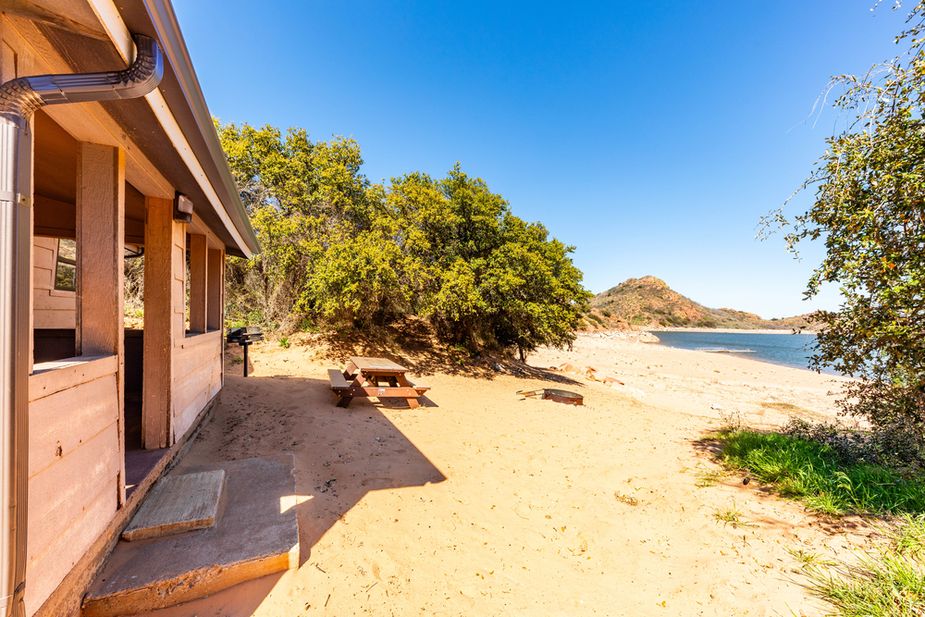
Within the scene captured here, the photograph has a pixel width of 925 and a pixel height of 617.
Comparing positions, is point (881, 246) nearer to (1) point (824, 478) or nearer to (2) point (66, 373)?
(1) point (824, 478)

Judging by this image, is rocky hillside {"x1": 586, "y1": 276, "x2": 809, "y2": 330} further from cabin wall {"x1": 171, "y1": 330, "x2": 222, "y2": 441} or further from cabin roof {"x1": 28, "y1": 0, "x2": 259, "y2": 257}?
cabin roof {"x1": 28, "y1": 0, "x2": 259, "y2": 257}

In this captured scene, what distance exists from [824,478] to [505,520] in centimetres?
354

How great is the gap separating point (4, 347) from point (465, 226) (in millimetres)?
11782

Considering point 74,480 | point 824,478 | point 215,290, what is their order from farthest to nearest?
point 215,290 → point 824,478 → point 74,480

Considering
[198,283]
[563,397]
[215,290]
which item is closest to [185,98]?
[198,283]

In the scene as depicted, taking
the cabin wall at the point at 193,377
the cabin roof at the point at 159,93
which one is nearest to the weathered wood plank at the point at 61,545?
the cabin wall at the point at 193,377

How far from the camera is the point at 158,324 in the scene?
3314 mm

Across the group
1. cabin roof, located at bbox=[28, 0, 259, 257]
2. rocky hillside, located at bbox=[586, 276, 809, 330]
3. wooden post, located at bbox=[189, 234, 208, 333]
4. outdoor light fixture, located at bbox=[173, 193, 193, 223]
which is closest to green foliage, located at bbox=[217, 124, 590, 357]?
wooden post, located at bbox=[189, 234, 208, 333]

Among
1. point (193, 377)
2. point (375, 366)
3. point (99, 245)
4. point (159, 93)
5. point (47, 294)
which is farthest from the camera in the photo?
point (375, 366)

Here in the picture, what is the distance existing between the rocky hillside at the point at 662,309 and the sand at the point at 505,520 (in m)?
90.9

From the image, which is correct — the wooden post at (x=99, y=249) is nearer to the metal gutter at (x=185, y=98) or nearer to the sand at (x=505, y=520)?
the metal gutter at (x=185, y=98)

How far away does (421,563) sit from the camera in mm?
2795

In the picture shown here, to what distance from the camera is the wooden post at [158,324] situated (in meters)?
3.27

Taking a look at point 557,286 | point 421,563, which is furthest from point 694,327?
point 421,563
